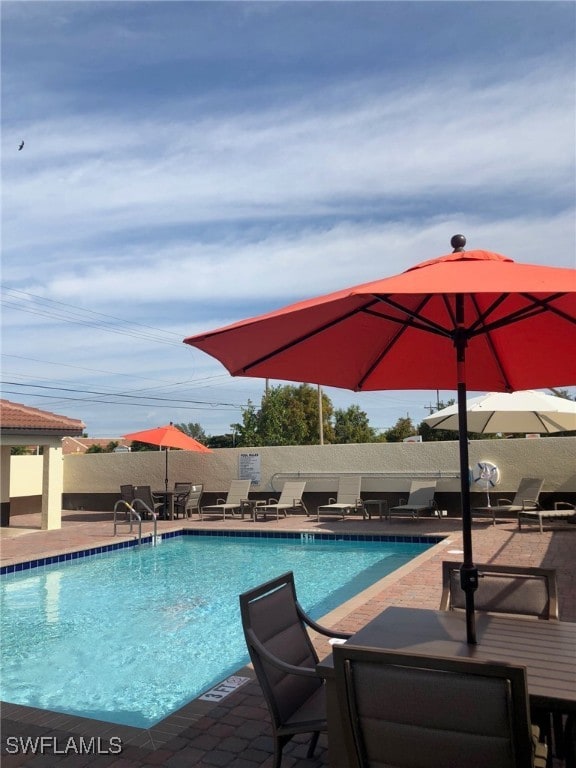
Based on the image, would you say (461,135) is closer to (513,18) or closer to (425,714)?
(513,18)

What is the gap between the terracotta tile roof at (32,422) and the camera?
13.8 m

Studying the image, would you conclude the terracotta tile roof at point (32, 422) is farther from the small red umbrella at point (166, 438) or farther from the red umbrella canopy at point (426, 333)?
the red umbrella canopy at point (426, 333)

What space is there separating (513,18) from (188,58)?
4.31 metres

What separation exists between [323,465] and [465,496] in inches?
542

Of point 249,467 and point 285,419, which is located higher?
point 285,419

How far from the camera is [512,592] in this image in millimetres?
3396

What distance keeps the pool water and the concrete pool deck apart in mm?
838

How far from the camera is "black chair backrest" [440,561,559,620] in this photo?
3.29m

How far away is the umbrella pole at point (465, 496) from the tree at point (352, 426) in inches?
1754

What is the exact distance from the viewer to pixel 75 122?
10156 millimetres

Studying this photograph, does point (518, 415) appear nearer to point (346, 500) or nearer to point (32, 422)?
point (346, 500)

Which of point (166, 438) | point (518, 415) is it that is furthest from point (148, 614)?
point (166, 438)

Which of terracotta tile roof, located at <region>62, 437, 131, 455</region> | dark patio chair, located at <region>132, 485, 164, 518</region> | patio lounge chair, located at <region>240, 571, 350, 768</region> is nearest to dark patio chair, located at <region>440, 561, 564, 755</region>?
patio lounge chair, located at <region>240, 571, 350, 768</region>

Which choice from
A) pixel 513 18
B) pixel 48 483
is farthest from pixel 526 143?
pixel 48 483
